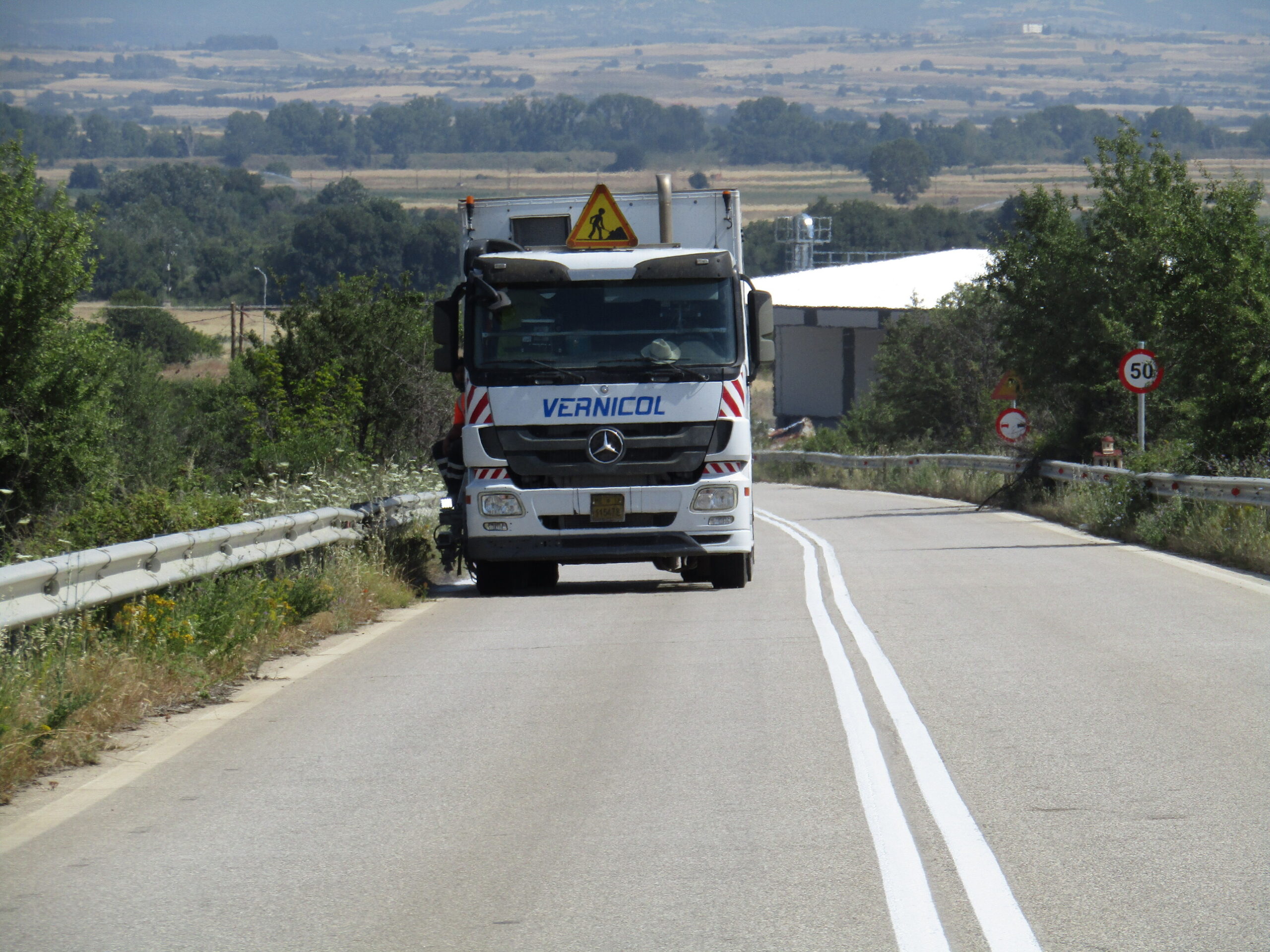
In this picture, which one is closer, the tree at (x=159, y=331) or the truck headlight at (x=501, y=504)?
the truck headlight at (x=501, y=504)

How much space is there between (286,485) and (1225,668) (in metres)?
8.65

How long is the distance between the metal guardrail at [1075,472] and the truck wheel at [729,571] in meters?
5.92

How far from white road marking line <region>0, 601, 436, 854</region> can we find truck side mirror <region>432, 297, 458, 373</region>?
11.2 feet

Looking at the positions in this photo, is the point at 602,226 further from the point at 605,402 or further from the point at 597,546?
the point at 597,546

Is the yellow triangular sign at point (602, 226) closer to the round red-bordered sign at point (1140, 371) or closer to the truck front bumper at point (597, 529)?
the truck front bumper at point (597, 529)

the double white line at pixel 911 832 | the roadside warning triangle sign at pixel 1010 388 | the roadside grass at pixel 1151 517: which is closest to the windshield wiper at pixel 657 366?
the double white line at pixel 911 832

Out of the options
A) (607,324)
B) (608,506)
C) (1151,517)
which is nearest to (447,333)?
(607,324)

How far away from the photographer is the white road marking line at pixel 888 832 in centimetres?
497

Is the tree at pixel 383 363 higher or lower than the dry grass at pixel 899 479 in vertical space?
higher

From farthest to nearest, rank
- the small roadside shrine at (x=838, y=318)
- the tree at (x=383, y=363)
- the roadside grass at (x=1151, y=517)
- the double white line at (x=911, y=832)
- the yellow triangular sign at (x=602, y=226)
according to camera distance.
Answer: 1. the small roadside shrine at (x=838, y=318)
2. the tree at (x=383, y=363)
3. the roadside grass at (x=1151, y=517)
4. the yellow triangular sign at (x=602, y=226)
5. the double white line at (x=911, y=832)

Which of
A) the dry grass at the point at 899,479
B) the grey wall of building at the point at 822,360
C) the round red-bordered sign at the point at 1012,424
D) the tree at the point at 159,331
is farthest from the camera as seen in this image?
the tree at the point at 159,331

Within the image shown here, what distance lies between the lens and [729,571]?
14.5 m

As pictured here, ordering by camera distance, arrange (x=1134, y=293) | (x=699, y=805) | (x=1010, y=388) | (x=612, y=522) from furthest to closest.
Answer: (x=1010, y=388) → (x=1134, y=293) → (x=612, y=522) → (x=699, y=805)

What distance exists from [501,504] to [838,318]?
5935 centimetres
